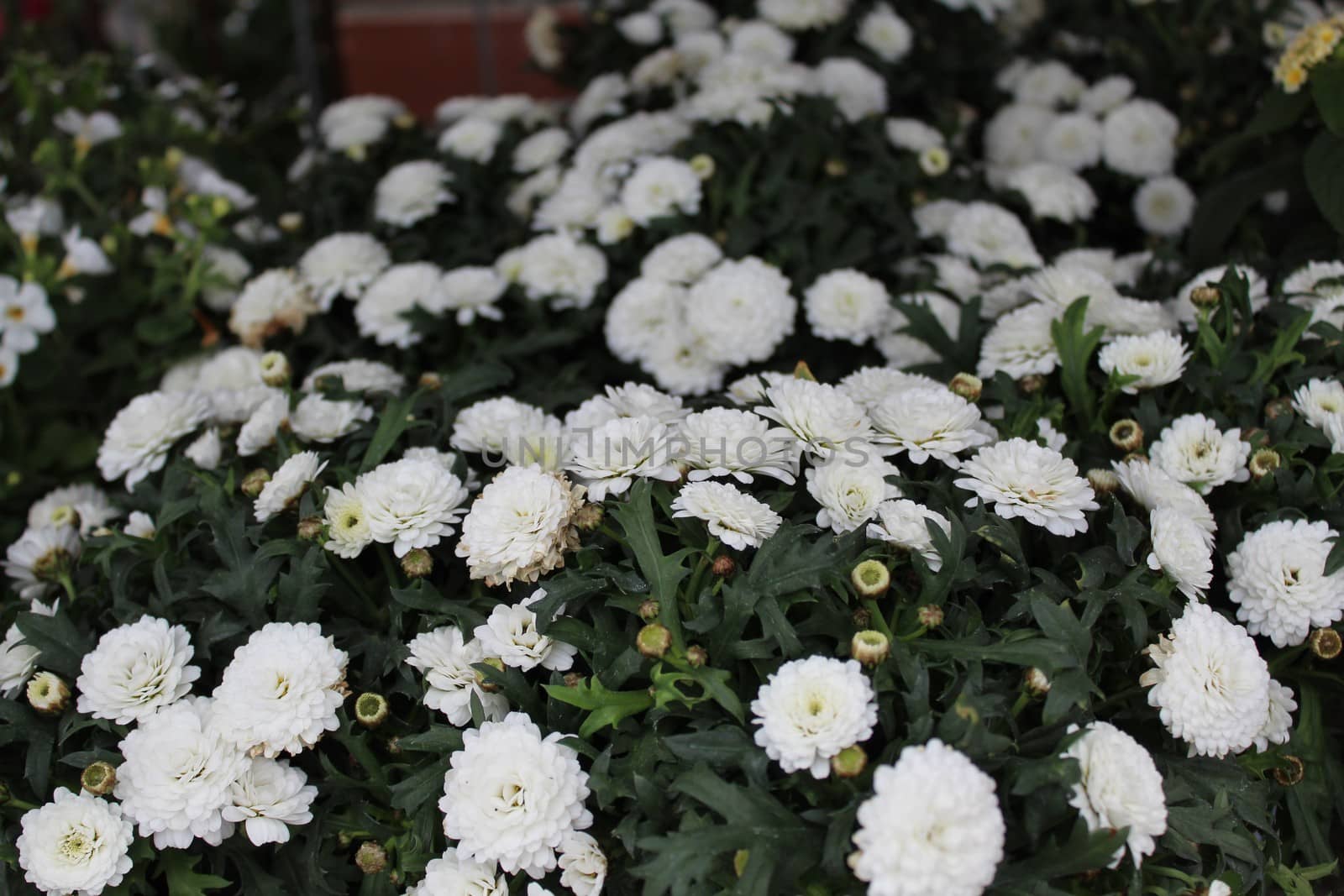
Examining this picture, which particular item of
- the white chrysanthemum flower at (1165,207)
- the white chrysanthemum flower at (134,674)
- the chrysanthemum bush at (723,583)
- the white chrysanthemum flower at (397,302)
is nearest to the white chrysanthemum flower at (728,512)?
the chrysanthemum bush at (723,583)

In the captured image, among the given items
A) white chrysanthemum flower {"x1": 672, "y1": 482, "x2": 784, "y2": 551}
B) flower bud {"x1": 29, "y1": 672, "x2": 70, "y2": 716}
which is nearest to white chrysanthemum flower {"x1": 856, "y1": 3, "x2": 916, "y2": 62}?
white chrysanthemum flower {"x1": 672, "y1": 482, "x2": 784, "y2": 551}

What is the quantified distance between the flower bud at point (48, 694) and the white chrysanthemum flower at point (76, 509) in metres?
0.32

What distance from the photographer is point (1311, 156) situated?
171 centimetres

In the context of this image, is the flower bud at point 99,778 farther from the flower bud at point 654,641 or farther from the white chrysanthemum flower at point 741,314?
the white chrysanthemum flower at point 741,314

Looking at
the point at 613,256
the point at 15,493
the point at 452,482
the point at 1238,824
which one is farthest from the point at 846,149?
the point at 15,493

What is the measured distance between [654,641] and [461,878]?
31 centimetres

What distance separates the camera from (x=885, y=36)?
2.26m

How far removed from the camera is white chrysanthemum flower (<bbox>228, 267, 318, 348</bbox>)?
1869 millimetres

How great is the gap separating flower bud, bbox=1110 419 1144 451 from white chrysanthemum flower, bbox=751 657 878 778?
21.5 inches

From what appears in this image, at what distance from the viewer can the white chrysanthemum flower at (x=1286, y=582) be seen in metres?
1.17

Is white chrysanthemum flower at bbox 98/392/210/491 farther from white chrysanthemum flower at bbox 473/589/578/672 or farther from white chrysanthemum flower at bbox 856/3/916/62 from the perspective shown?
white chrysanthemum flower at bbox 856/3/916/62

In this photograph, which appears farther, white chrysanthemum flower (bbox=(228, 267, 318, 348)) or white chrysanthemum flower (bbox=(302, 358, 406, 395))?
white chrysanthemum flower (bbox=(228, 267, 318, 348))

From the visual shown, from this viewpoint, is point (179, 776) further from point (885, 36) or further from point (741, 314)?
point (885, 36)

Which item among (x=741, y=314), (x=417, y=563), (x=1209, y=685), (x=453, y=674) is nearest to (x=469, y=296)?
(x=741, y=314)
